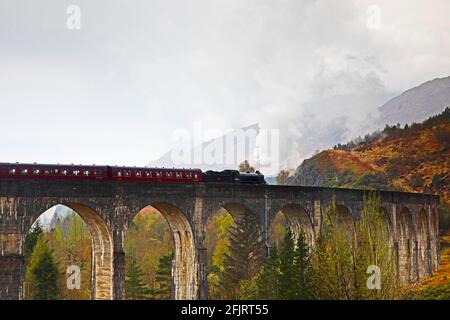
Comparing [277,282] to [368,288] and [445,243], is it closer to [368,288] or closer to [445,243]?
[368,288]

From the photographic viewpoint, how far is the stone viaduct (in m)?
26.0

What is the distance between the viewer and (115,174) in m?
30.6

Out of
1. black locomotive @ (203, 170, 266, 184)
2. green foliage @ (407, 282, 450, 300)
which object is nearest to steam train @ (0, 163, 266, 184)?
black locomotive @ (203, 170, 266, 184)

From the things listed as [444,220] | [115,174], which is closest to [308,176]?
[444,220]

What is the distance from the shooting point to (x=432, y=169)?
119938 mm

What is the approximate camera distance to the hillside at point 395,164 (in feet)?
371

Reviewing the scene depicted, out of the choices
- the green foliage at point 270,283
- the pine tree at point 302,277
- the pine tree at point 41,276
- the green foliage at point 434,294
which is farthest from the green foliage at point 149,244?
the pine tree at point 302,277

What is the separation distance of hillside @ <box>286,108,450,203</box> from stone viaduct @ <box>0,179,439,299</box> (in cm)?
6749

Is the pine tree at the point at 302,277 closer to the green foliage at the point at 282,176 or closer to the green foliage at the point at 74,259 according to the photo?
the green foliage at the point at 74,259

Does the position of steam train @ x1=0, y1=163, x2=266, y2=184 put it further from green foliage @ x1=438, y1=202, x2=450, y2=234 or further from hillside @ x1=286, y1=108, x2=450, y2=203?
hillside @ x1=286, y1=108, x2=450, y2=203
